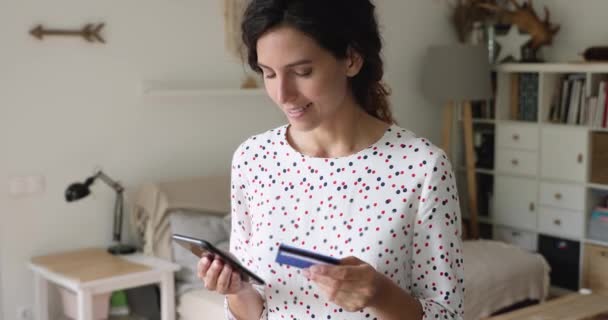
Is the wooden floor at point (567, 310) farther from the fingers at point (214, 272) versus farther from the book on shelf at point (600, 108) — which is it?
the fingers at point (214, 272)

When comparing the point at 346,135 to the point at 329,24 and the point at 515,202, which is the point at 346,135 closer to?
the point at 329,24

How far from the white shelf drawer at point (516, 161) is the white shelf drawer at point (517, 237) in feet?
1.14

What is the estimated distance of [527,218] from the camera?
14.4 ft

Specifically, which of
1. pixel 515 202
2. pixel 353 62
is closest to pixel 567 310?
pixel 515 202

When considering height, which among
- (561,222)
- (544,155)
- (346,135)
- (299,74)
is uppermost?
(299,74)

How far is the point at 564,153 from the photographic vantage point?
13.7ft

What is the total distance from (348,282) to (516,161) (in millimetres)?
3532

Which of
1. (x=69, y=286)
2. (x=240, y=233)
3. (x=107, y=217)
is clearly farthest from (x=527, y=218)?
(x=240, y=233)

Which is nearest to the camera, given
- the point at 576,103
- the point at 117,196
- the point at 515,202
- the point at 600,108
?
the point at 117,196

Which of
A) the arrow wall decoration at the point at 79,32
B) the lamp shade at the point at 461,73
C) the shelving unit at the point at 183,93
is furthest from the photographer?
the lamp shade at the point at 461,73

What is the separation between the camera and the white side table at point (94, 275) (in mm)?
2840

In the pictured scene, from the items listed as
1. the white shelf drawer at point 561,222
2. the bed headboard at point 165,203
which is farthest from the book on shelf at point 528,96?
the bed headboard at point 165,203

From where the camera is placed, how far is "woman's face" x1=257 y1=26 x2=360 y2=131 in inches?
48.4

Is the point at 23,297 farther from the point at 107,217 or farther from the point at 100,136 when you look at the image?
the point at 100,136
